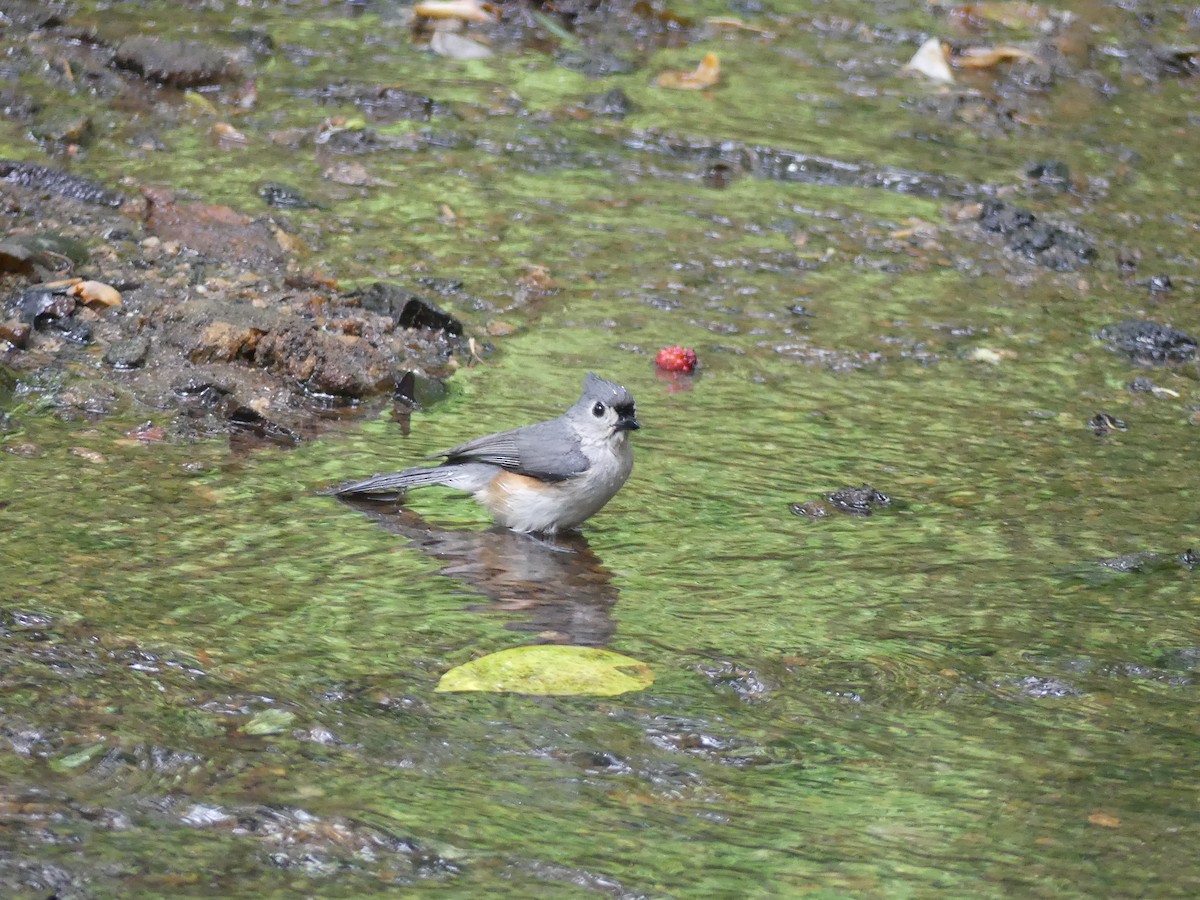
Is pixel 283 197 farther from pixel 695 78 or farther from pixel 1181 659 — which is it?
pixel 1181 659

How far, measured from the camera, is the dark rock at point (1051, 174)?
8914 mm

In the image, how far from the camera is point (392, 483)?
5125 millimetres

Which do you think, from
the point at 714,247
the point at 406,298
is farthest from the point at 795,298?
the point at 406,298

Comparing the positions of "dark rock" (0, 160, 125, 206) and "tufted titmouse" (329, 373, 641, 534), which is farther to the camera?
"dark rock" (0, 160, 125, 206)

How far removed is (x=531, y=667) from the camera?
13.2 feet

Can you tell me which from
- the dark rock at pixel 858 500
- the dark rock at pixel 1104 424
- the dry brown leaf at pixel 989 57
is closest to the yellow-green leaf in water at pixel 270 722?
the dark rock at pixel 858 500

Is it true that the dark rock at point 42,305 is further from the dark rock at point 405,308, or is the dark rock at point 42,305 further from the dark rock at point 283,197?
the dark rock at point 283,197

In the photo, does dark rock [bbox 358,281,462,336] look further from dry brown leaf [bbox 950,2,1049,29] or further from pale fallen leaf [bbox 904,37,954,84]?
dry brown leaf [bbox 950,2,1049,29]

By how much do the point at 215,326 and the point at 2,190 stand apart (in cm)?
174

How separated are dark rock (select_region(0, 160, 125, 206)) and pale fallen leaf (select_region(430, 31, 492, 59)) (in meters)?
3.63

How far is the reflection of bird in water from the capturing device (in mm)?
4461

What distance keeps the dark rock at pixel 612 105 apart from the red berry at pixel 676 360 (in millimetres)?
3447

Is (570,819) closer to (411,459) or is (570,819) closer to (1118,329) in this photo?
(411,459)

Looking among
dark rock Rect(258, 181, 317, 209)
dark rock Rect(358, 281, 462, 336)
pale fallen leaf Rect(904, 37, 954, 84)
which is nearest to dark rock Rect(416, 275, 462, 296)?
dark rock Rect(358, 281, 462, 336)
